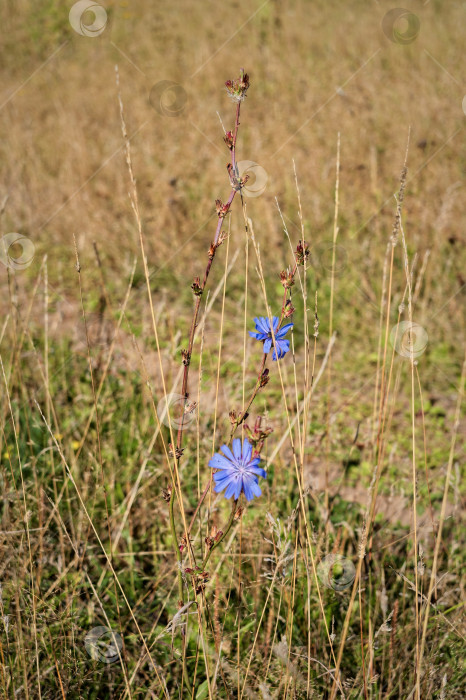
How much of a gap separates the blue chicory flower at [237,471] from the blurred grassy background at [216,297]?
6.7 inches

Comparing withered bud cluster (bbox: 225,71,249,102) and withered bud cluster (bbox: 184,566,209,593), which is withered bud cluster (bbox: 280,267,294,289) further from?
withered bud cluster (bbox: 184,566,209,593)

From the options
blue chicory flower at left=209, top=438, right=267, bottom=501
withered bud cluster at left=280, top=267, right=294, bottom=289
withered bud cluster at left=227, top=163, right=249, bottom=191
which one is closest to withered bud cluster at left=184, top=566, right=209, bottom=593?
blue chicory flower at left=209, top=438, right=267, bottom=501

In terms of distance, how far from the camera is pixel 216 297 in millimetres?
3367

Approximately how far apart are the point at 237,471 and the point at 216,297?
249 cm

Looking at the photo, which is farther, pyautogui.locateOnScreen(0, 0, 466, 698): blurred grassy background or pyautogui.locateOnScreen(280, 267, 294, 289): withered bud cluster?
pyautogui.locateOnScreen(0, 0, 466, 698): blurred grassy background

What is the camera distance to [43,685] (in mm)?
1317

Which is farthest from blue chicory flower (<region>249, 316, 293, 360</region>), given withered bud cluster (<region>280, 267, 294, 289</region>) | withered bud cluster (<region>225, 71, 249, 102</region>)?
withered bud cluster (<region>225, 71, 249, 102</region>)

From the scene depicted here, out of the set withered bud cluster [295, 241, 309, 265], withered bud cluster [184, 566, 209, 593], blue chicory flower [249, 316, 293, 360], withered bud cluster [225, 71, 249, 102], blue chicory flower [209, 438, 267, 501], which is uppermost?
withered bud cluster [225, 71, 249, 102]

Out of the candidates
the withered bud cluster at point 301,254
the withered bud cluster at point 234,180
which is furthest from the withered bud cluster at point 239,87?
the withered bud cluster at point 301,254

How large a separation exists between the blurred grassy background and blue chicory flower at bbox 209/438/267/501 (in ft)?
0.55

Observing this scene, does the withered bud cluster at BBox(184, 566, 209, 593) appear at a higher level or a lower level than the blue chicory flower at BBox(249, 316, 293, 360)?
lower

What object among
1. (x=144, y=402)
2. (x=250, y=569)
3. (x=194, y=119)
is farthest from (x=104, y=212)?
(x=250, y=569)

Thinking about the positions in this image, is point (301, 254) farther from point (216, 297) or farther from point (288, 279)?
point (216, 297)

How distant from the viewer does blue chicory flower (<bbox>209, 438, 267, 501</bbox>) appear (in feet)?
2.95
